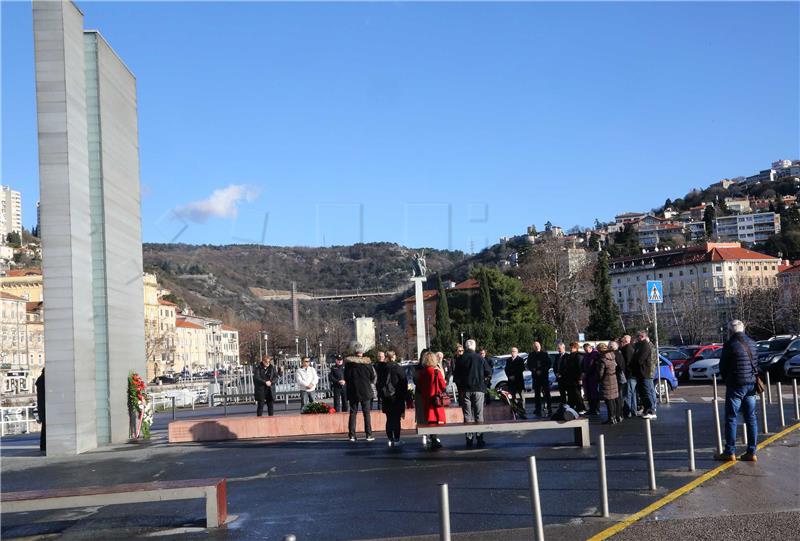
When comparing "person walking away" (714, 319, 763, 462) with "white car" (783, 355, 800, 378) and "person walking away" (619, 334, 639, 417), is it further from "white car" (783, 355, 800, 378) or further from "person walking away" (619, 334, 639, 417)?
"white car" (783, 355, 800, 378)

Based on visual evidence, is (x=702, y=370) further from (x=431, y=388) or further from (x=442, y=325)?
(x=442, y=325)

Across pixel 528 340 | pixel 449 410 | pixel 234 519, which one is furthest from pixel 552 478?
pixel 528 340

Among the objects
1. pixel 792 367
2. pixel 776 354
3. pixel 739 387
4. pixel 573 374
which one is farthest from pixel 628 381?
pixel 776 354

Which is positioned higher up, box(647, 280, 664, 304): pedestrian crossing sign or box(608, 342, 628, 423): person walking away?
box(647, 280, 664, 304): pedestrian crossing sign

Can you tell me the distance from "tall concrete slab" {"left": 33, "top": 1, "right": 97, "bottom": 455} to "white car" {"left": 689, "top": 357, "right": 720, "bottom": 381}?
25.3 metres

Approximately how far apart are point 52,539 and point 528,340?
2508 inches

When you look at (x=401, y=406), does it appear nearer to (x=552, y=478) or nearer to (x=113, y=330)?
(x=552, y=478)

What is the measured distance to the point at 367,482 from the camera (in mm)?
13047

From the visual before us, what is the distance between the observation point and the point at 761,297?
102 meters

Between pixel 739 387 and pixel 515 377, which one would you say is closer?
pixel 739 387

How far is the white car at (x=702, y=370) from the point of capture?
37.0 metres

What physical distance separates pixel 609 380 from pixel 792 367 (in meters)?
18.5

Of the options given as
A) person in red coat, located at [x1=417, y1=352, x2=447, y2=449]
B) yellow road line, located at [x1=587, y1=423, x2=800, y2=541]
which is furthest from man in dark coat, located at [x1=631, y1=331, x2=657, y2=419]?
yellow road line, located at [x1=587, y1=423, x2=800, y2=541]

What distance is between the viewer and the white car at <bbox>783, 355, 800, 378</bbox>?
3484cm
